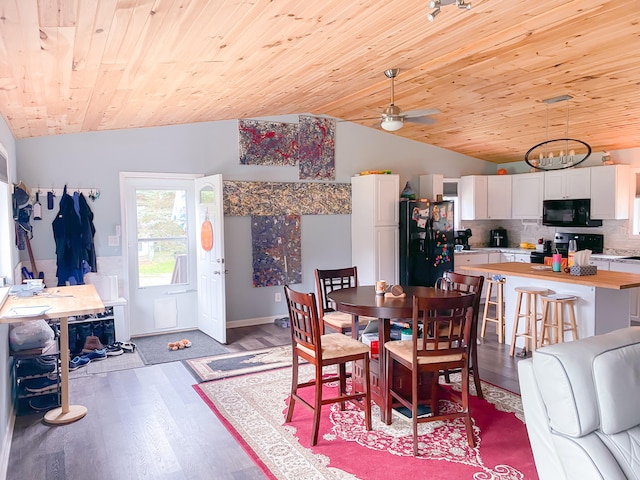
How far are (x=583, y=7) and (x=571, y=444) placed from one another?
283 centimetres

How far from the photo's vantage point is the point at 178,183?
19.9ft

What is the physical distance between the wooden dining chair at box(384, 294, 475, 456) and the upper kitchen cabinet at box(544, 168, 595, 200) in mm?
4435

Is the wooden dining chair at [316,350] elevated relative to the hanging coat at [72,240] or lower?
lower

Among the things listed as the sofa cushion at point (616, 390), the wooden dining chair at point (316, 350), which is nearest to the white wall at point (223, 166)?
the wooden dining chair at point (316, 350)

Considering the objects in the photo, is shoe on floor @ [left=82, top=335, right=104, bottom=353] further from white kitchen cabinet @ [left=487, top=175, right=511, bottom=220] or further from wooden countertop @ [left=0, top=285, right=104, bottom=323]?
white kitchen cabinet @ [left=487, top=175, right=511, bottom=220]

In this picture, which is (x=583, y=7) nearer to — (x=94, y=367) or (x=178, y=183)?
(x=178, y=183)

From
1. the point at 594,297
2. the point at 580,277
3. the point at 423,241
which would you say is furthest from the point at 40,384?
the point at 423,241

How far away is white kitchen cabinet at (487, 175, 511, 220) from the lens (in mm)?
7797

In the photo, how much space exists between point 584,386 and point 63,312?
9.64 feet

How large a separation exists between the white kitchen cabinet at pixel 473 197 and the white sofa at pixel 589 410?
615 centimetres

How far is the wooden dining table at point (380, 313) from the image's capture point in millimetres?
3219

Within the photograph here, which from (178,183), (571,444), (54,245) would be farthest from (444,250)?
(571,444)

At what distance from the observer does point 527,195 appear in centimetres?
752

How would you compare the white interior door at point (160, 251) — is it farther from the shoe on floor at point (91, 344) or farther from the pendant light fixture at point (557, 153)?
the pendant light fixture at point (557, 153)
